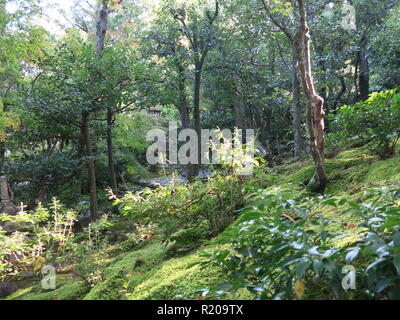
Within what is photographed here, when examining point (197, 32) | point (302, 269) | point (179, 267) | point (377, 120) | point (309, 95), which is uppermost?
point (197, 32)

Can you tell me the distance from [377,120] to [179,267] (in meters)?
2.07

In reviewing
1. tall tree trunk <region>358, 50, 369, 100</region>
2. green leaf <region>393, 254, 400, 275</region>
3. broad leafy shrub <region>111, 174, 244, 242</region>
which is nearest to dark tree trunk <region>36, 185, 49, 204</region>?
broad leafy shrub <region>111, 174, 244, 242</region>

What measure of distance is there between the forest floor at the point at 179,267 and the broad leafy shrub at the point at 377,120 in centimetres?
19

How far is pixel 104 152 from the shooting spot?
27.5 ft

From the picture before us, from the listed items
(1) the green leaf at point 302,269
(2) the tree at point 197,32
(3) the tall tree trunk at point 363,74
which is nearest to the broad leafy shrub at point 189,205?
(1) the green leaf at point 302,269

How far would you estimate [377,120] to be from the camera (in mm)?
2744

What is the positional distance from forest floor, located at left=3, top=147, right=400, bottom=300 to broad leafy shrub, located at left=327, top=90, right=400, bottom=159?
19 cm

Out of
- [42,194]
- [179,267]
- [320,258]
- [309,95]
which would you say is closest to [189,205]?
[179,267]

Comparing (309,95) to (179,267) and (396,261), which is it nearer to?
(179,267)

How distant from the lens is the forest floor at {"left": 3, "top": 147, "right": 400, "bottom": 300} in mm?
1802

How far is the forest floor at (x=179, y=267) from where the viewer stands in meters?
1.80

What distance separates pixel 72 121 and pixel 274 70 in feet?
23.0
